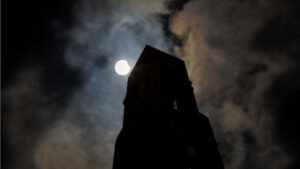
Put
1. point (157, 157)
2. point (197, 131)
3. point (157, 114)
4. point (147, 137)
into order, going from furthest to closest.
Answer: point (197, 131) → point (157, 114) → point (147, 137) → point (157, 157)

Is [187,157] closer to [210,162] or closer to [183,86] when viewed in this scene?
[210,162]

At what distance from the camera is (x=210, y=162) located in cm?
686

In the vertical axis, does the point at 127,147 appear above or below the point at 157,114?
below

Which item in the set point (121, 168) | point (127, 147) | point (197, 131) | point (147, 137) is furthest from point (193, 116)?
point (121, 168)

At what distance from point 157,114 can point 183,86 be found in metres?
3.18

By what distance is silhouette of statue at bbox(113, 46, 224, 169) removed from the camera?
6199 mm

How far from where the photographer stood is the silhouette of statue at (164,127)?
6.20m

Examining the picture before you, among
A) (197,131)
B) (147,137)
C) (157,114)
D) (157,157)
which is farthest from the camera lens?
(197,131)

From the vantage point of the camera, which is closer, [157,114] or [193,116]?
[157,114]

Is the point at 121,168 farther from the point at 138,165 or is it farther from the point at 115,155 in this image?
the point at 138,165

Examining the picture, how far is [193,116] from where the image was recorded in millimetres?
7859

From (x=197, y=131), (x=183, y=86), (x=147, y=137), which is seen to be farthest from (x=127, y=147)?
(x=183, y=86)

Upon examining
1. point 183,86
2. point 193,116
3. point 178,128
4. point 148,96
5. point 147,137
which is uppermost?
point 183,86

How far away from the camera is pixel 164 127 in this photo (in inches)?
266
